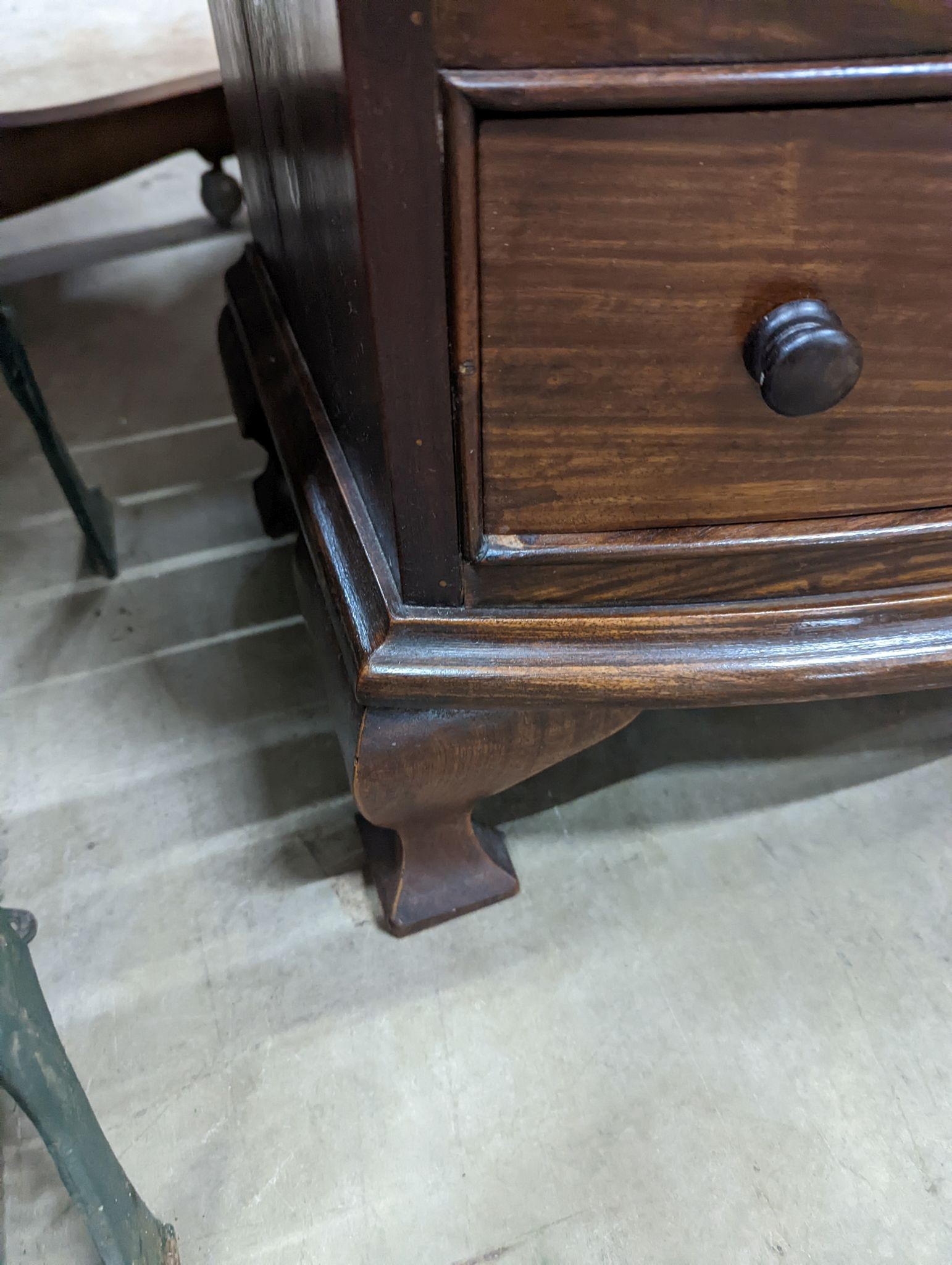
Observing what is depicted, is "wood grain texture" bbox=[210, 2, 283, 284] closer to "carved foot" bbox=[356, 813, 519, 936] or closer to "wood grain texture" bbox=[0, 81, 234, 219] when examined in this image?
"carved foot" bbox=[356, 813, 519, 936]

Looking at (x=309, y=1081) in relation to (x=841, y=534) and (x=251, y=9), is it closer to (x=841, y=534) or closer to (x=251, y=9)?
(x=841, y=534)

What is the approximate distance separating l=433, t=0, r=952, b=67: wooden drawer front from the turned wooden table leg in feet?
1.07

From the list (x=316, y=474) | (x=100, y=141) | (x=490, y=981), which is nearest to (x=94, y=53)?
(x=100, y=141)

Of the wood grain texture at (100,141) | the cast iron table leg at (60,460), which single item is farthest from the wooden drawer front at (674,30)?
the wood grain texture at (100,141)

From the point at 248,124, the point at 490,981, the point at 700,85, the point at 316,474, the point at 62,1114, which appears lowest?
the point at 490,981

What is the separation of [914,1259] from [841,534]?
421 mm

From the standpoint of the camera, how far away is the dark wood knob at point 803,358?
387 millimetres

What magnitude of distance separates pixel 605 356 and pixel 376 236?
0.12m

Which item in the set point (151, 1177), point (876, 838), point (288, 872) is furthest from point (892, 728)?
point (151, 1177)

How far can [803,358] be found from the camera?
1.27 ft

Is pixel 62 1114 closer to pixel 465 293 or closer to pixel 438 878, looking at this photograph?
pixel 438 878

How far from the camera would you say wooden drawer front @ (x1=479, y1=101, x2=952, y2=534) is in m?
0.36

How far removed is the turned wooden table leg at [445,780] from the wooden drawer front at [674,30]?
12.8 inches

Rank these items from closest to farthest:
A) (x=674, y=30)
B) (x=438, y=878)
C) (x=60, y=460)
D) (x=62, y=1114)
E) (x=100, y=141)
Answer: (x=674, y=30) < (x=62, y=1114) < (x=438, y=878) < (x=60, y=460) < (x=100, y=141)
